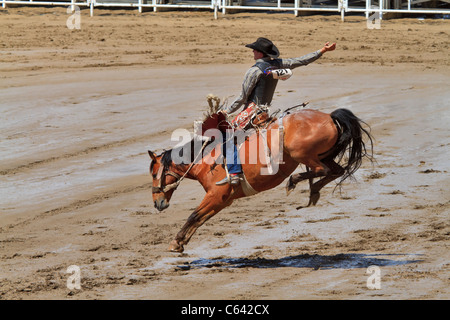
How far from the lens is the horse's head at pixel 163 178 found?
8.80 m

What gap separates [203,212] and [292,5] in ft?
50.8

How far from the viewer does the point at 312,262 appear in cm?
869

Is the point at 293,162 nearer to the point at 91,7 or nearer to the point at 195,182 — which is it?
the point at 195,182

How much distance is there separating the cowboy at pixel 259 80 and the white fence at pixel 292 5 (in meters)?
13.6

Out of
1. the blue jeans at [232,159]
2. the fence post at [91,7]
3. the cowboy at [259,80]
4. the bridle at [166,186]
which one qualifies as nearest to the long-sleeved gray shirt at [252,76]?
the cowboy at [259,80]

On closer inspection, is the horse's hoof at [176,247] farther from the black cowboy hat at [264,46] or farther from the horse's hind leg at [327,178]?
the black cowboy hat at [264,46]

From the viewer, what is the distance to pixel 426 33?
20719 mm

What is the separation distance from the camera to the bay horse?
816cm

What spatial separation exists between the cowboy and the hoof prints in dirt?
869mm

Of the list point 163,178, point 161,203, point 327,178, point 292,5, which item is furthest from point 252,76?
point 292,5

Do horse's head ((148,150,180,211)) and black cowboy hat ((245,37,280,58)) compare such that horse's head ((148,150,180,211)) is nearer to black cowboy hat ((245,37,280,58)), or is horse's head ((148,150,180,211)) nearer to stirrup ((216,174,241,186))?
stirrup ((216,174,241,186))
